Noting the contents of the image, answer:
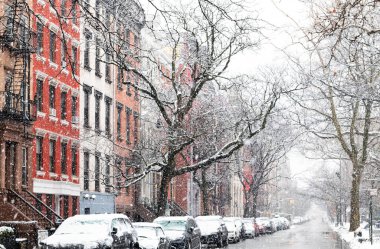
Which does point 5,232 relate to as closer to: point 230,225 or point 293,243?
point 293,243

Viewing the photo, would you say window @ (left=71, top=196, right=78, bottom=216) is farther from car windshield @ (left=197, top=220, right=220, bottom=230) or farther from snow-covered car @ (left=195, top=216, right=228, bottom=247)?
car windshield @ (left=197, top=220, right=220, bottom=230)

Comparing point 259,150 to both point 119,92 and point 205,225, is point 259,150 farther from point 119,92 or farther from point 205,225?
point 205,225

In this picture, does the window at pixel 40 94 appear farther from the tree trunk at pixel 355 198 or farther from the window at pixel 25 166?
the tree trunk at pixel 355 198

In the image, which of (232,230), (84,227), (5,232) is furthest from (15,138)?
(232,230)

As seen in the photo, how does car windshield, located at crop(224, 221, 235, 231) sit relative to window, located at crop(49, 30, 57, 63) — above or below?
below

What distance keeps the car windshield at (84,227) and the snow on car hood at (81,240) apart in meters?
0.37

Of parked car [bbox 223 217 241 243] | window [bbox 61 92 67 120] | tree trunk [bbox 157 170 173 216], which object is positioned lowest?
parked car [bbox 223 217 241 243]

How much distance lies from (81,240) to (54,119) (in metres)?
20.3

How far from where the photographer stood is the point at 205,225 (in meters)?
38.2

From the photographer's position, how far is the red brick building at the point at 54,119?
36219mm

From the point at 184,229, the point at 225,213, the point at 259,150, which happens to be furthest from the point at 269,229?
the point at 184,229

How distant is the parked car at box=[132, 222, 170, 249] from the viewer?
22859mm

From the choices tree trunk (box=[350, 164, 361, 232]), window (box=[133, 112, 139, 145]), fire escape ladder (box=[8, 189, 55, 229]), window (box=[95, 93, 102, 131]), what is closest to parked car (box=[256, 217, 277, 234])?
window (box=[133, 112, 139, 145])

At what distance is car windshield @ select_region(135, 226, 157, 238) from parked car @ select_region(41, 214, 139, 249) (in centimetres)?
172
